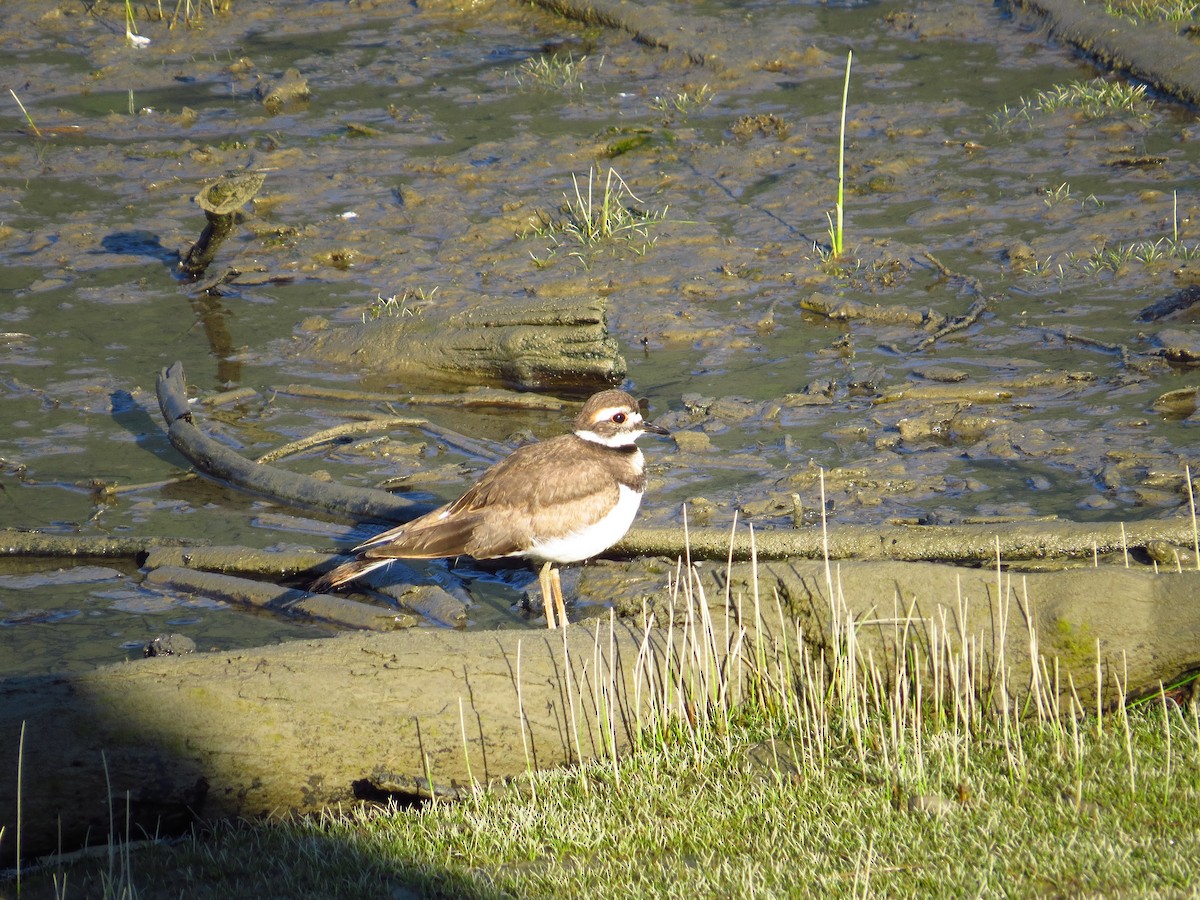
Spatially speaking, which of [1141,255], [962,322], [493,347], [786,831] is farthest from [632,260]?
[786,831]

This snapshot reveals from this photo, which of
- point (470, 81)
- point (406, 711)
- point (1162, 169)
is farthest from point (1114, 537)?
point (470, 81)

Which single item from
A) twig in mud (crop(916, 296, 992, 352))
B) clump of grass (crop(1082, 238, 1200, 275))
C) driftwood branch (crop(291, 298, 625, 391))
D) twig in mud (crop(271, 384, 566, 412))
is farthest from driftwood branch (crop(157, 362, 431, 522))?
clump of grass (crop(1082, 238, 1200, 275))

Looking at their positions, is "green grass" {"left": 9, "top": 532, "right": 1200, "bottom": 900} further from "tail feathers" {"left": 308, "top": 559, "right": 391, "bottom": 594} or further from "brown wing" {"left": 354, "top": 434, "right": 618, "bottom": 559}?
"tail feathers" {"left": 308, "top": 559, "right": 391, "bottom": 594}

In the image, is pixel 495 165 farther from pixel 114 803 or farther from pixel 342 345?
pixel 114 803

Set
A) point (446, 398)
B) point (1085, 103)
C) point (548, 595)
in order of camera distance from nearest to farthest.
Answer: point (548, 595), point (446, 398), point (1085, 103)

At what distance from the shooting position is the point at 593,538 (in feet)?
21.9

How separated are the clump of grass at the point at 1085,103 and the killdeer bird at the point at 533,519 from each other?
869 cm

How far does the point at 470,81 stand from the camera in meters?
16.6

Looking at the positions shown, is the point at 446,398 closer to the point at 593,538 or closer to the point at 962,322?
the point at 593,538

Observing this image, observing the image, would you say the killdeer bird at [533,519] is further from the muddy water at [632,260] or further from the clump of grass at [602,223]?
the clump of grass at [602,223]

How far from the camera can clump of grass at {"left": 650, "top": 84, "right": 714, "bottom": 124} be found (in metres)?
14.9

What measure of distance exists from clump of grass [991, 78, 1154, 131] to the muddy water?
0.10 meters

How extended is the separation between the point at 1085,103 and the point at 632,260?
5.53 m

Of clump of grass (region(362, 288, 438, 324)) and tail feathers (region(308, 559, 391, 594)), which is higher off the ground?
clump of grass (region(362, 288, 438, 324))
